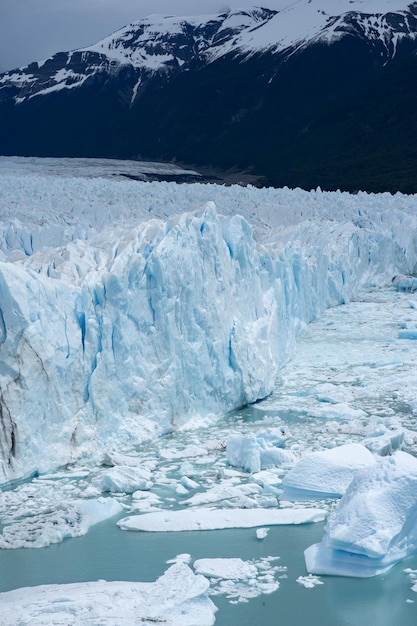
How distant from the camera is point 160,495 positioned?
5.08 meters

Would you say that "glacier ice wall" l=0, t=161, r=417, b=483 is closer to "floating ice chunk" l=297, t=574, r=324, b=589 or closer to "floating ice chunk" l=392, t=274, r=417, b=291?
"floating ice chunk" l=297, t=574, r=324, b=589

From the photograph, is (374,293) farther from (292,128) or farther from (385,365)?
(292,128)

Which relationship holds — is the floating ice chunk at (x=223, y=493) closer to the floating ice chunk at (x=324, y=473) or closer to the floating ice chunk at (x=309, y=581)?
the floating ice chunk at (x=324, y=473)

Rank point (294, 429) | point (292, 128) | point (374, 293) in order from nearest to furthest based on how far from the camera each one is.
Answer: point (294, 429) → point (374, 293) → point (292, 128)

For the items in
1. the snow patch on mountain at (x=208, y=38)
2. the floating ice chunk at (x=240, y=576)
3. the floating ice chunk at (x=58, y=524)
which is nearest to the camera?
the floating ice chunk at (x=240, y=576)

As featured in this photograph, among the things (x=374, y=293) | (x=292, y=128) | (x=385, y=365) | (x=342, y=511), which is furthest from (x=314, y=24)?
(x=342, y=511)

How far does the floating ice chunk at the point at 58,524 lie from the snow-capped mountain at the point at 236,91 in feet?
110

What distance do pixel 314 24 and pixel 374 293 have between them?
2083 inches

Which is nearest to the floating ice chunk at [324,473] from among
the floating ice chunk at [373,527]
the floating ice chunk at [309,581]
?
the floating ice chunk at [373,527]

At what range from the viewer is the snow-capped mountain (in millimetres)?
47000

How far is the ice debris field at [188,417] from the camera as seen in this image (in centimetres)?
420

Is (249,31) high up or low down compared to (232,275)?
up

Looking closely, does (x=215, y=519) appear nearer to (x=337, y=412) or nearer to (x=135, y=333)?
(x=135, y=333)

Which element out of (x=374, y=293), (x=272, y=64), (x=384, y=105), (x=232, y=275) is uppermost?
(x=272, y=64)
